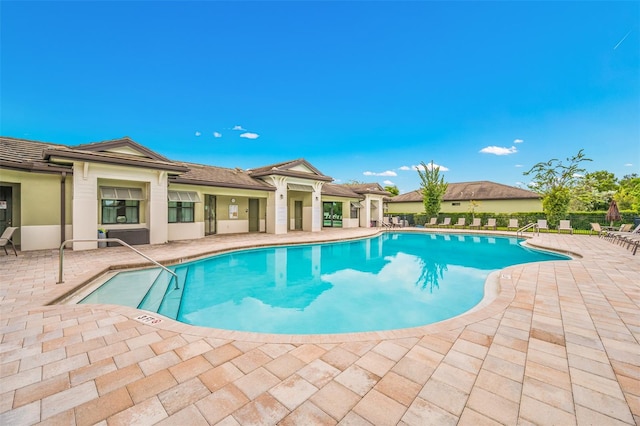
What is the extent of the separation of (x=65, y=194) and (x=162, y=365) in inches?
505

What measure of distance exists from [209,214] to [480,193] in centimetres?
3002

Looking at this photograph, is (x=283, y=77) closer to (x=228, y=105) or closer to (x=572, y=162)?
(x=228, y=105)

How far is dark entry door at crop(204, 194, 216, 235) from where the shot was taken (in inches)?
675

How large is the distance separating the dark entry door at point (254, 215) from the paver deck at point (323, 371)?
15123mm

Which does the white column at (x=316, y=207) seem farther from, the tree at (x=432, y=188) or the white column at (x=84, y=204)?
the white column at (x=84, y=204)

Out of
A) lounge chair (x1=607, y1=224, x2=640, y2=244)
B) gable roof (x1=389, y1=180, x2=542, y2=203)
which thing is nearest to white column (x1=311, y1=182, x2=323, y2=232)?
lounge chair (x1=607, y1=224, x2=640, y2=244)

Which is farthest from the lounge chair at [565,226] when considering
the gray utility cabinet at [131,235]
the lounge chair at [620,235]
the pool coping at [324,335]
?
the gray utility cabinet at [131,235]

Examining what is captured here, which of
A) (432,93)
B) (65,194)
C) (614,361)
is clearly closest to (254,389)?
(614,361)

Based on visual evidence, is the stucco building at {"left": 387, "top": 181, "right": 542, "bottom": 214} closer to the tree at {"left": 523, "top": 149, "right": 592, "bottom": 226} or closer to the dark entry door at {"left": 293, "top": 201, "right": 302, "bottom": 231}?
the tree at {"left": 523, "top": 149, "right": 592, "bottom": 226}

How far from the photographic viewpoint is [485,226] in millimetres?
24359

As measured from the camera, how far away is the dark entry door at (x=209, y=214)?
56.2 ft

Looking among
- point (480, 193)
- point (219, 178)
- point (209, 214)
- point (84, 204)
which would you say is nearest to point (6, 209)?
point (84, 204)

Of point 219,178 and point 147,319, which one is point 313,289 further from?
point 219,178

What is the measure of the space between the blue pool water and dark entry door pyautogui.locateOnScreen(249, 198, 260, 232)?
6.96m
